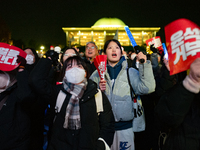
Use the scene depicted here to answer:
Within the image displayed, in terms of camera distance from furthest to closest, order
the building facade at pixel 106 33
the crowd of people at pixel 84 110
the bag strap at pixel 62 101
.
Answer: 1. the building facade at pixel 106 33
2. the bag strap at pixel 62 101
3. the crowd of people at pixel 84 110

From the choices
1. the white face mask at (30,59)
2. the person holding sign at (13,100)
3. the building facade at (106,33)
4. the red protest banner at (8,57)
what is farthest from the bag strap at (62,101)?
the building facade at (106,33)

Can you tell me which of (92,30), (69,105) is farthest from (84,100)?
(92,30)

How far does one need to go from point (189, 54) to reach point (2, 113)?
85.8 inches

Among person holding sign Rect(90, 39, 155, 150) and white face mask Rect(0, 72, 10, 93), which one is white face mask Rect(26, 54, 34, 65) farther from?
person holding sign Rect(90, 39, 155, 150)

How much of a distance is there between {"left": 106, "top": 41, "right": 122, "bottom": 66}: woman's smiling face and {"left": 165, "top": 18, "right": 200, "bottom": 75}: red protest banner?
1.55 m

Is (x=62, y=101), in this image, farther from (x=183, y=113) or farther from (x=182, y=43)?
(x=182, y=43)

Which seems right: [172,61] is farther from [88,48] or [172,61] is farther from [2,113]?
[88,48]

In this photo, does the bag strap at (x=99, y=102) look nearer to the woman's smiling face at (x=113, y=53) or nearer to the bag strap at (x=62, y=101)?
the bag strap at (x=62, y=101)

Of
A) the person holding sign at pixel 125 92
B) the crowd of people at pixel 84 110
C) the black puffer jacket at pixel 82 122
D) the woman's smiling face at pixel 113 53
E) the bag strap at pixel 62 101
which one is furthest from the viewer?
the woman's smiling face at pixel 113 53

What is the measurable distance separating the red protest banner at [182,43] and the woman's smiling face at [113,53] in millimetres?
1554

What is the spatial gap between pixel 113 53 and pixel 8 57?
65.9 inches

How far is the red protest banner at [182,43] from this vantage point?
1.03 metres

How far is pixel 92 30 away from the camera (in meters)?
43.7

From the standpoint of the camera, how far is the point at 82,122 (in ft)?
5.90
